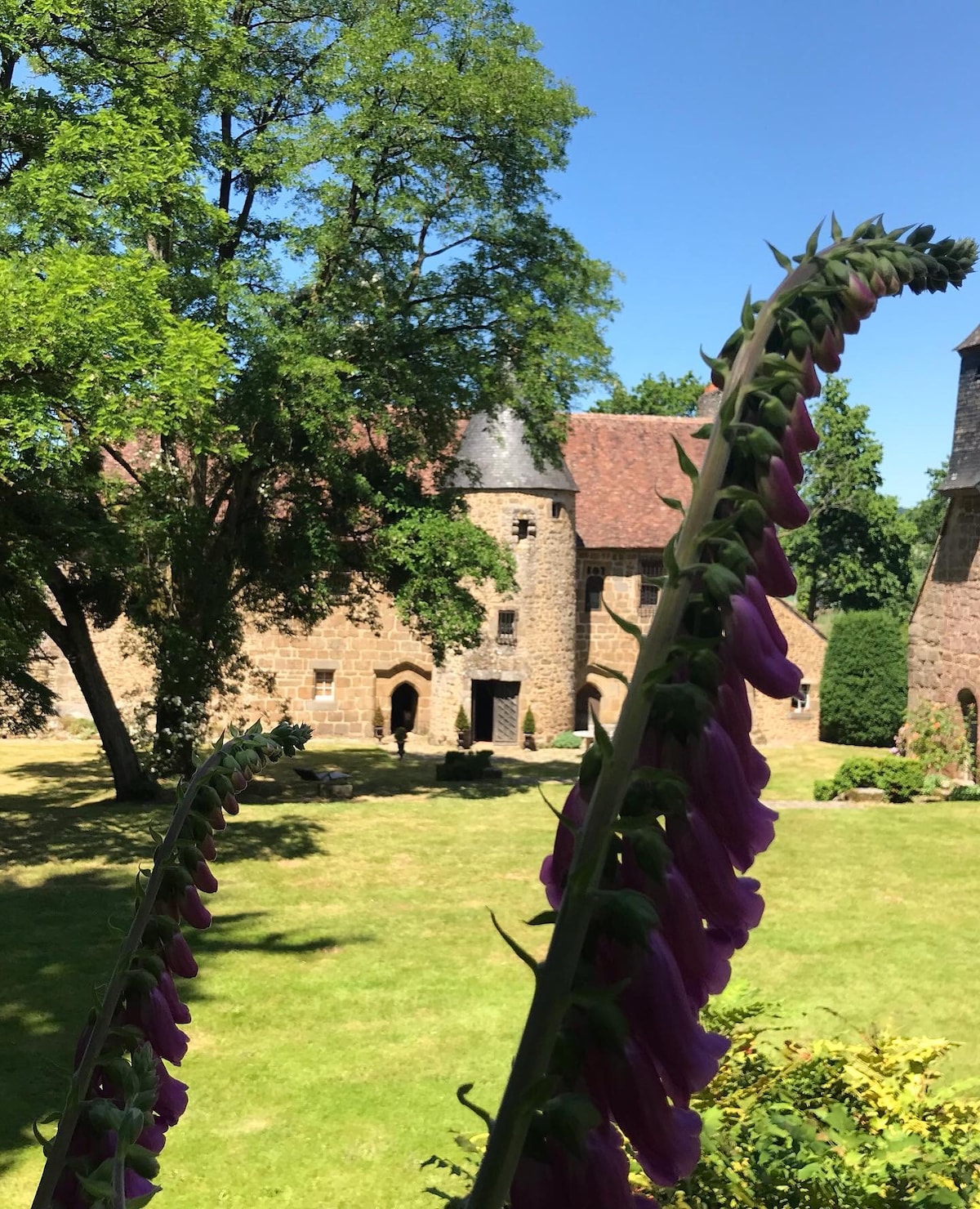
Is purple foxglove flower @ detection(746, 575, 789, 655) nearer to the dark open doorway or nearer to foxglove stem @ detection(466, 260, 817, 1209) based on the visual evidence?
foxglove stem @ detection(466, 260, 817, 1209)

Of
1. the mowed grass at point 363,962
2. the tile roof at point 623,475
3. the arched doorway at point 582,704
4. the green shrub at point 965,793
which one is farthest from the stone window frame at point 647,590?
the mowed grass at point 363,962

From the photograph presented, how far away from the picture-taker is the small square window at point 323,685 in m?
31.0

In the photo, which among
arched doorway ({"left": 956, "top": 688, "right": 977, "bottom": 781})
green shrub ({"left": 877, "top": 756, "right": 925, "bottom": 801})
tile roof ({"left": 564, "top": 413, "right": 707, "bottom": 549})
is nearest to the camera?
green shrub ({"left": 877, "top": 756, "right": 925, "bottom": 801})

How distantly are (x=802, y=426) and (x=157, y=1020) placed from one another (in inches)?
49.3

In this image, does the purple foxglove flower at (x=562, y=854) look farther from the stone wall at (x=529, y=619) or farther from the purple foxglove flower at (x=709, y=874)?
the stone wall at (x=529, y=619)

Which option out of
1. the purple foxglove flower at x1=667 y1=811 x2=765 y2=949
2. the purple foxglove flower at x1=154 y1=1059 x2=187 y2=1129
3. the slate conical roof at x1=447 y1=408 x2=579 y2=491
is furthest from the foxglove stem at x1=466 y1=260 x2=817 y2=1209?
the slate conical roof at x1=447 y1=408 x2=579 y2=491

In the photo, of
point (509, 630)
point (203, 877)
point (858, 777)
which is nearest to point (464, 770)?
point (509, 630)

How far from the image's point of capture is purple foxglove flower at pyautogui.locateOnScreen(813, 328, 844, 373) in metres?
1.14

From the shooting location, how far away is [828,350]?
3.77 ft

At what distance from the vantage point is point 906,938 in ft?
38.1

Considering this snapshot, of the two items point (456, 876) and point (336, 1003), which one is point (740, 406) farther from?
point (456, 876)

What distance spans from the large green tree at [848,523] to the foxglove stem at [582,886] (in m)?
40.3

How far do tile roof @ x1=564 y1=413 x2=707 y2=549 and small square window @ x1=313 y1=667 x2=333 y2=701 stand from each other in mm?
8499

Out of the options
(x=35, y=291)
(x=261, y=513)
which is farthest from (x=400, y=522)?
(x=35, y=291)
